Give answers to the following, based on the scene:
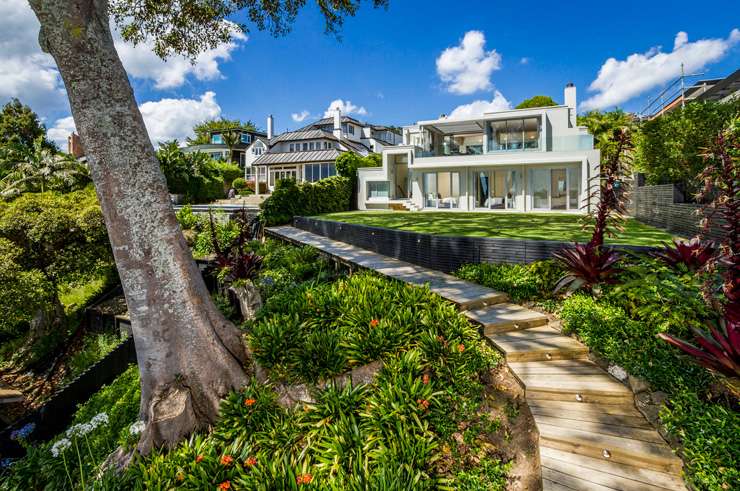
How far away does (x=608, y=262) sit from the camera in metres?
5.54

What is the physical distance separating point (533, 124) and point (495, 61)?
169 inches

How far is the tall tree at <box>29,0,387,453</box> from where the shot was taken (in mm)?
4016

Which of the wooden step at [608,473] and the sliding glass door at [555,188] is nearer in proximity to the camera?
the wooden step at [608,473]

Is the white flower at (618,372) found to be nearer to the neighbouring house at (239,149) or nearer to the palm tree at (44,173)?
the palm tree at (44,173)

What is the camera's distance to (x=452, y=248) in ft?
26.3

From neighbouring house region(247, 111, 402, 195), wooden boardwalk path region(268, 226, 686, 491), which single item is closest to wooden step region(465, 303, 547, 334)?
wooden boardwalk path region(268, 226, 686, 491)

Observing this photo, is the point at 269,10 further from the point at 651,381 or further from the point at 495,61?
the point at 495,61

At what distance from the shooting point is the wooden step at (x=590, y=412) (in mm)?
3480

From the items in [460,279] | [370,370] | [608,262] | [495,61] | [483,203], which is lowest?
[370,370]

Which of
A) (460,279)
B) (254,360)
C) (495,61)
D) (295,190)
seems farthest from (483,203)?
(254,360)

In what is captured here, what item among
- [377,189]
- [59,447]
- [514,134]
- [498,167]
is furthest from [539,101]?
[59,447]

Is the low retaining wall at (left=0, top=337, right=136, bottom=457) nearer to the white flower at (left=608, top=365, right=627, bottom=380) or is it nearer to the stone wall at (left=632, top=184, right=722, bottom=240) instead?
the white flower at (left=608, top=365, right=627, bottom=380)

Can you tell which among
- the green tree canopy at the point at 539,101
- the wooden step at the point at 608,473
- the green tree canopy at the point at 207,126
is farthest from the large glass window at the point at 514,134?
the green tree canopy at the point at 207,126

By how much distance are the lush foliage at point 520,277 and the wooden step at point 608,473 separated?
121 inches
